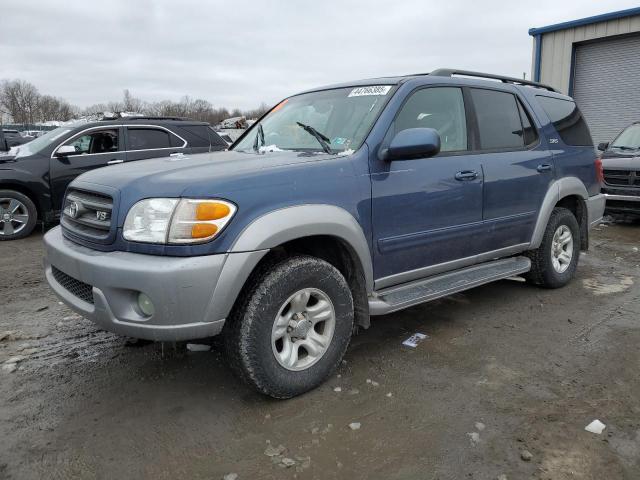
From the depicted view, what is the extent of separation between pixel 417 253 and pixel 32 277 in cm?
430

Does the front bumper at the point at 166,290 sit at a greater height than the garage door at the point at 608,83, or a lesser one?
lesser

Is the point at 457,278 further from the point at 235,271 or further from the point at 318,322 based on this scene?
the point at 235,271

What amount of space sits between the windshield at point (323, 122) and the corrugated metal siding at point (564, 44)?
1233 cm

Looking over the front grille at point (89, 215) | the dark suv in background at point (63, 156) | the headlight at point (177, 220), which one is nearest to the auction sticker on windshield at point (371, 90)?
the headlight at point (177, 220)

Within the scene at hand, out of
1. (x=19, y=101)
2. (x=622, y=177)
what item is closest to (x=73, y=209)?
(x=622, y=177)

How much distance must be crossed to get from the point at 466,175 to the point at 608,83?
Result: 12.5m

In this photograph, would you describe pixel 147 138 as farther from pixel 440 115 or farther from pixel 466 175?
pixel 466 175

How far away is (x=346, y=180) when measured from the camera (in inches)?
118

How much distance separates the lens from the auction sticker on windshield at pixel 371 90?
349 centimetres

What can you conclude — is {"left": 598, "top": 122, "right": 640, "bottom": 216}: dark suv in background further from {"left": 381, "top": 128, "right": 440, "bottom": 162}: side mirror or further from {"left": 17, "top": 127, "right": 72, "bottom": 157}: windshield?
{"left": 17, "top": 127, "right": 72, "bottom": 157}: windshield

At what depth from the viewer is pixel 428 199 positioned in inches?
134

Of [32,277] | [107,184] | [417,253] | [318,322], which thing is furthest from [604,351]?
[32,277]

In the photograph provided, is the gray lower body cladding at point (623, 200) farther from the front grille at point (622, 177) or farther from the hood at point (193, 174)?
the hood at point (193, 174)

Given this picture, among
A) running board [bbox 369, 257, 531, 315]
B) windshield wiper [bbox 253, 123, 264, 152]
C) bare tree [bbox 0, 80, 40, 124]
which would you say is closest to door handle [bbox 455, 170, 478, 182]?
running board [bbox 369, 257, 531, 315]
